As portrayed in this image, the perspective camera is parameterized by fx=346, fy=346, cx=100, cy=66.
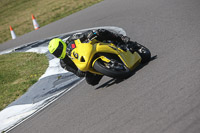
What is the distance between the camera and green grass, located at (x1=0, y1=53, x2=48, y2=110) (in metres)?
9.07

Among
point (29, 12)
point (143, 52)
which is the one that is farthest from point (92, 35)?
point (29, 12)

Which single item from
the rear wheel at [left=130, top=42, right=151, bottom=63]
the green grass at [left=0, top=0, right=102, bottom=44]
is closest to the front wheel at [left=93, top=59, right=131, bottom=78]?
the rear wheel at [left=130, top=42, right=151, bottom=63]

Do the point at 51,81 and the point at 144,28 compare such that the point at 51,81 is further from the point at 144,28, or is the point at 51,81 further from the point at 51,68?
the point at 144,28

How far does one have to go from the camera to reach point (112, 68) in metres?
6.27

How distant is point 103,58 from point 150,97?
165 cm

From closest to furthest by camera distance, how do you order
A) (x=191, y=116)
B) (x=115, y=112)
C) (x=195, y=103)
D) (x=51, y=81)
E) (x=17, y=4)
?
(x=191, y=116)
(x=195, y=103)
(x=115, y=112)
(x=51, y=81)
(x=17, y=4)

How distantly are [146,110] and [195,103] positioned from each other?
2.26ft

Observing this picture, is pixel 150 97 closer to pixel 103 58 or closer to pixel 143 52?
pixel 103 58

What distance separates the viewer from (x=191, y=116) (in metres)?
3.88

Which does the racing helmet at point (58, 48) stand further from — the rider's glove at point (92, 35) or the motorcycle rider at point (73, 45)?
the rider's glove at point (92, 35)

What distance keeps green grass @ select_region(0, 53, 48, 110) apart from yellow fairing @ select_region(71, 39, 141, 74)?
2.97 m

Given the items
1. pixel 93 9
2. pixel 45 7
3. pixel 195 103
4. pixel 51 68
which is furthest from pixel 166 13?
pixel 45 7

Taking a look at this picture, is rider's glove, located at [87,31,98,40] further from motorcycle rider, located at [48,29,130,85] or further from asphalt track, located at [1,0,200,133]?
asphalt track, located at [1,0,200,133]

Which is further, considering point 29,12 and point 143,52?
point 29,12
